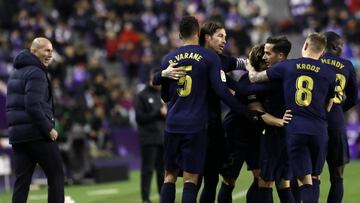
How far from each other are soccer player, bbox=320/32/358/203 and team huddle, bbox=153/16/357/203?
80 millimetres

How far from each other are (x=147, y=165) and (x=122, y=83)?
12.5 meters

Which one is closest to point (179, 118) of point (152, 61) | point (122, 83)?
point (152, 61)

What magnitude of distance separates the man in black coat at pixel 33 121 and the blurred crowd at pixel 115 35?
9226 millimetres

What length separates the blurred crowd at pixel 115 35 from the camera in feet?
74.1

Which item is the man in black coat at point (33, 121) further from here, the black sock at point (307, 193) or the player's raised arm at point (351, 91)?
the player's raised arm at point (351, 91)

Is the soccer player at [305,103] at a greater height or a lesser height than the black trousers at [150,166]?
greater

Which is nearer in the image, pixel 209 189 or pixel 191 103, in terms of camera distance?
pixel 191 103

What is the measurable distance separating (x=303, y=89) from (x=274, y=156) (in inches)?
33.7

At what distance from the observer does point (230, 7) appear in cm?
2964

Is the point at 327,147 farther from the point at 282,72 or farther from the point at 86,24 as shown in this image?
the point at 86,24

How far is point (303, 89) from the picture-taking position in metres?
9.48

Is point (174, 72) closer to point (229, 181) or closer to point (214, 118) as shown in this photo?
point (214, 118)

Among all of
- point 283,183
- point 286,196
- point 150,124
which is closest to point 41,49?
point 283,183

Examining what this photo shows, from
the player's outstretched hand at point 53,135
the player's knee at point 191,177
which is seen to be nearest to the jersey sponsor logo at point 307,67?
the player's knee at point 191,177
